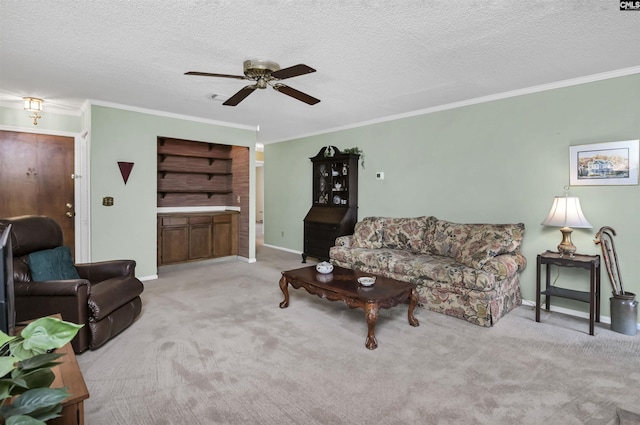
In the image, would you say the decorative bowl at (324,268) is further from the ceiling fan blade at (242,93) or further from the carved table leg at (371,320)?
the ceiling fan blade at (242,93)

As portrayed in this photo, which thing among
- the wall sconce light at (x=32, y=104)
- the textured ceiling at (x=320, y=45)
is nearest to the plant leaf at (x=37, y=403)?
the textured ceiling at (x=320, y=45)

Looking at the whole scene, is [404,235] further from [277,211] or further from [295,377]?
[277,211]

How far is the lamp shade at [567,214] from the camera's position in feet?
10.5

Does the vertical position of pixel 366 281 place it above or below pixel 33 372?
below

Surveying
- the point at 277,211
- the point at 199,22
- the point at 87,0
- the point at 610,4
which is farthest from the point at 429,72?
the point at 277,211

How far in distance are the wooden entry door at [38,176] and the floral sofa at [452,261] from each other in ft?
13.3

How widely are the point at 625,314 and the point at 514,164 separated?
179cm

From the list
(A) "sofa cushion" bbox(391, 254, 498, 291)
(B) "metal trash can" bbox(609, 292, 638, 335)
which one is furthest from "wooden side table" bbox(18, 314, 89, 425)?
(B) "metal trash can" bbox(609, 292, 638, 335)

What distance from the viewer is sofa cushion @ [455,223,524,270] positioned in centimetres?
346

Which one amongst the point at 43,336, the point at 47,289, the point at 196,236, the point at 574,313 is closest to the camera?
the point at 43,336

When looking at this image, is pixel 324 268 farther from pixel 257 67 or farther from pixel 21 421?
pixel 21 421

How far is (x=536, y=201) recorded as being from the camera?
376 centimetres

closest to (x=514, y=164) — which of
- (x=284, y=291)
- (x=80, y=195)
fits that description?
(x=284, y=291)

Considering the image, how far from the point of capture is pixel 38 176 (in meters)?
4.80
